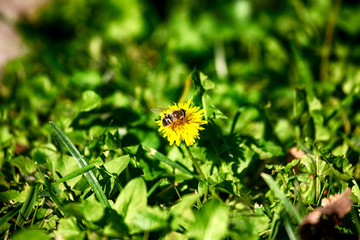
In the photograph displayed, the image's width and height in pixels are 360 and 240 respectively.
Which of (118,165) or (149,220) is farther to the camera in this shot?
(118,165)

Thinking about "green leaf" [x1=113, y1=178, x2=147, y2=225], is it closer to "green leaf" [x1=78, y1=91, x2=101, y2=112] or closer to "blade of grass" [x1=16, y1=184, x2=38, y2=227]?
"blade of grass" [x1=16, y1=184, x2=38, y2=227]

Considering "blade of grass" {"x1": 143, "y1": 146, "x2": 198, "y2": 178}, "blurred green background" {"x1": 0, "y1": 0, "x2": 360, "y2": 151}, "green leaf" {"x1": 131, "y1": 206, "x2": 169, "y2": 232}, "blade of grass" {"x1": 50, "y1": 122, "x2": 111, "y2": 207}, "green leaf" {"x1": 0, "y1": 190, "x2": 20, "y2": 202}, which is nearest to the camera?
"green leaf" {"x1": 131, "y1": 206, "x2": 169, "y2": 232}

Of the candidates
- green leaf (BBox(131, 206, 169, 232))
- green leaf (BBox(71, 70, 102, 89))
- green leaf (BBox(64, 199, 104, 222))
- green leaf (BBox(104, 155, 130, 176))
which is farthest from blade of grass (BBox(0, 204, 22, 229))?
green leaf (BBox(71, 70, 102, 89))

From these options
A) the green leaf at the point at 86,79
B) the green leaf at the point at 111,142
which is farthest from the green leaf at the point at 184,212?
the green leaf at the point at 86,79

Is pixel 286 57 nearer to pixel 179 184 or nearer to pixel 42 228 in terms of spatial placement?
pixel 179 184

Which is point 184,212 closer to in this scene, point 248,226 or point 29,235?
point 248,226

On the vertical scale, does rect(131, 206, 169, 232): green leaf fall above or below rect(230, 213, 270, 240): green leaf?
above

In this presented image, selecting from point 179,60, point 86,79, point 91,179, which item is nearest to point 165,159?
point 91,179
